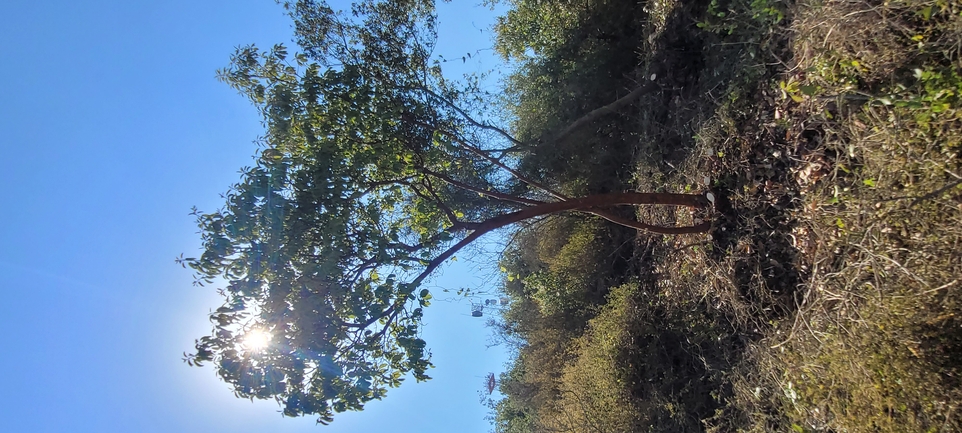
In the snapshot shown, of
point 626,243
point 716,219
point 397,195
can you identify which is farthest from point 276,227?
point 626,243

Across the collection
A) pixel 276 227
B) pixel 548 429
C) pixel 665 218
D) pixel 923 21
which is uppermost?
pixel 665 218

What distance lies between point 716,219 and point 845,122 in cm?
249

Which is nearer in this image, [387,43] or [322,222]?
[322,222]

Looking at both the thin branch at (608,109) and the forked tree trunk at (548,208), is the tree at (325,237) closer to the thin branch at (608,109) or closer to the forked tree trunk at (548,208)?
the forked tree trunk at (548,208)

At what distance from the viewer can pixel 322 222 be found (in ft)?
19.1

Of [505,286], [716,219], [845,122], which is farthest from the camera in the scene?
[505,286]

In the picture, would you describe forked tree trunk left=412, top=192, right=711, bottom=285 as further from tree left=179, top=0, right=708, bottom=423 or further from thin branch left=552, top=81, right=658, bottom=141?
thin branch left=552, top=81, right=658, bottom=141

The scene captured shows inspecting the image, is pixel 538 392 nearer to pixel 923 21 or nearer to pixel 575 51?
pixel 575 51

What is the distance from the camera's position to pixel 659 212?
877 cm

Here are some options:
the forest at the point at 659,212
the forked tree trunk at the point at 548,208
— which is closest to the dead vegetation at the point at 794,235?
the forest at the point at 659,212

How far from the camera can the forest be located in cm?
394

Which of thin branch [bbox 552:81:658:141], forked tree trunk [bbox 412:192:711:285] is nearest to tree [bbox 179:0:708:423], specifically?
forked tree trunk [bbox 412:192:711:285]

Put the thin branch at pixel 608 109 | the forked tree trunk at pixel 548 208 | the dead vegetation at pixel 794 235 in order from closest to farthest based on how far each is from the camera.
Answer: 1. the dead vegetation at pixel 794 235
2. the forked tree trunk at pixel 548 208
3. the thin branch at pixel 608 109

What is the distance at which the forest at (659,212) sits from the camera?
12.9ft
